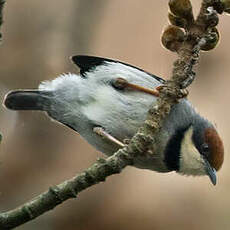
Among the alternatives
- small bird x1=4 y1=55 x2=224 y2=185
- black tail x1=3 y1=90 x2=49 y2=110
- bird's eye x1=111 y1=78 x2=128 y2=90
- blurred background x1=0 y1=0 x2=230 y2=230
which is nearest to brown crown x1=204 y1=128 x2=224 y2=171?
small bird x1=4 y1=55 x2=224 y2=185

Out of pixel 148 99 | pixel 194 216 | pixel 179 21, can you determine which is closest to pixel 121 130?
pixel 148 99

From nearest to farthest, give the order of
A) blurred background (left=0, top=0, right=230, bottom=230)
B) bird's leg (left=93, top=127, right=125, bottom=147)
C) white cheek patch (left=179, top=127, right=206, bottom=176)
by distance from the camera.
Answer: bird's leg (left=93, top=127, right=125, bottom=147) → white cheek patch (left=179, top=127, right=206, bottom=176) → blurred background (left=0, top=0, right=230, bottom=230)

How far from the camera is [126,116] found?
13.6 feet

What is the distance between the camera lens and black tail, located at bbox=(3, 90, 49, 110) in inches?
188

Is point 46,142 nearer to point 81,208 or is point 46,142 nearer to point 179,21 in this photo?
point 81,208

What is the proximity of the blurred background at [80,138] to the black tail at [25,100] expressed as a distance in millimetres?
Answer: 1402

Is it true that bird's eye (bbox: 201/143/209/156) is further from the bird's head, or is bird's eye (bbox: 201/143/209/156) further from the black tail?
the black tail

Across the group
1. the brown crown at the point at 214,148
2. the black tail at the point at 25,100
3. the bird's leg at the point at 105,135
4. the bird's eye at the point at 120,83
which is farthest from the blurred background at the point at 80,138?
the bird's leg at the point at 105,135

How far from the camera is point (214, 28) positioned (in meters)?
2.61

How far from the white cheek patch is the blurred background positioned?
1781 mm

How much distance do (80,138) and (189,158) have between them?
2.64m

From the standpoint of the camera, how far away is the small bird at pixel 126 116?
13.6ft

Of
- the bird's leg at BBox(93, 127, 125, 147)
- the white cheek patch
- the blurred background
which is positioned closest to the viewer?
the bird's leg at BBox(93, 127, 125, 147)

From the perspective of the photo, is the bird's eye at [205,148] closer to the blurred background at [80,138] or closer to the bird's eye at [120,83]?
the bird's eye at [120,83]
